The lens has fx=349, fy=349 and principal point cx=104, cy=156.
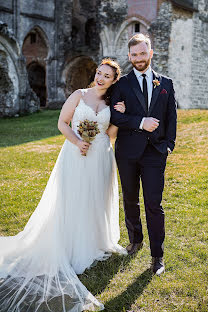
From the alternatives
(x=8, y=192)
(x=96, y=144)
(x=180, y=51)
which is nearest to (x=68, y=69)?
(x=180, y=51)

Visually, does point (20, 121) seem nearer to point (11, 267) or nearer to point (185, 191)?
point (185, 191)

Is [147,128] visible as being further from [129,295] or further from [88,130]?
[129,295]

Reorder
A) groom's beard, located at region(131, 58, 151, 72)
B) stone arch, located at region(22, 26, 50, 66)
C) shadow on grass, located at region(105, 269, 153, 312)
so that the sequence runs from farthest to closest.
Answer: stone arch, located at region(22, 26, 50, 66)
groom's beard, located at region(131, 58, 151, 72)
shadow on grass, located at region(105, 269, 153, 312)

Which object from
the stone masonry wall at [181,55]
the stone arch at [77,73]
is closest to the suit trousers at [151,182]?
the stone masonry wall at [181,55]

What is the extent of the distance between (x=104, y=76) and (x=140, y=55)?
451 mm

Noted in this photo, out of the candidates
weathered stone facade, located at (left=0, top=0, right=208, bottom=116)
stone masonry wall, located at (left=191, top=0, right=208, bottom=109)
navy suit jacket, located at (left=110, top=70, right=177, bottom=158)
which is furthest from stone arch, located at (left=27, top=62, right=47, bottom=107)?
navy suit jacket, located at (left=110, top=70, right=177, bottom=158)

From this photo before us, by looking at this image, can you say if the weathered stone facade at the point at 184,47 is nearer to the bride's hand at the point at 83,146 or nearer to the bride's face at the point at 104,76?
the bride's face at the point at 104,76

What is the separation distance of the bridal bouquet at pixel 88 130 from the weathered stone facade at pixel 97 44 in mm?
15673

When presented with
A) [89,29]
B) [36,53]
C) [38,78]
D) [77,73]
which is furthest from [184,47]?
[38,78]

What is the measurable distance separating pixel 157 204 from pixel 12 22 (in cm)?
2097

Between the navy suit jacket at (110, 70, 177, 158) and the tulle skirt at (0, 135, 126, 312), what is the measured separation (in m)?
0.37

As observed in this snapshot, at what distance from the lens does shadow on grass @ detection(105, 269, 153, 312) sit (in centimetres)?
305

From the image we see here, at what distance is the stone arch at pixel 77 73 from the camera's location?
23913 millimetres

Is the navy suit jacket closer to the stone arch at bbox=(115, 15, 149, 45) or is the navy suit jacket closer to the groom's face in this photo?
the groom's face
